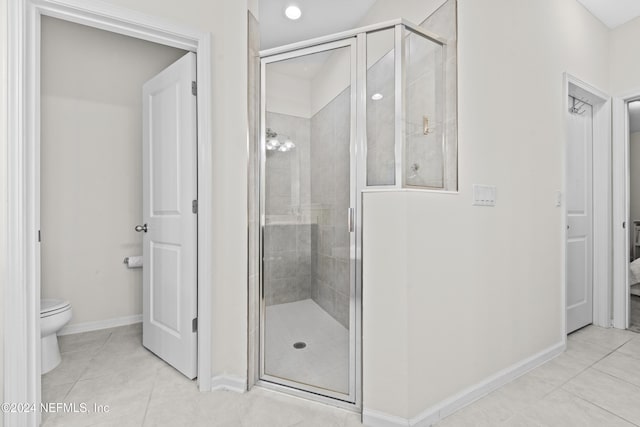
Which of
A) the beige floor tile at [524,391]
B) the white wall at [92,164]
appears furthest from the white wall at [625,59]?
the white wall at [92,164]

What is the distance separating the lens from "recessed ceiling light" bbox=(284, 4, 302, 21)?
2584mm

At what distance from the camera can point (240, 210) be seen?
71.7 inches

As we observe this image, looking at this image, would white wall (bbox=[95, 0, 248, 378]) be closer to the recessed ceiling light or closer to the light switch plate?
the recessed ceiling light

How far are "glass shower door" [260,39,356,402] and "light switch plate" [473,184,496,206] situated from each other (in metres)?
0.75

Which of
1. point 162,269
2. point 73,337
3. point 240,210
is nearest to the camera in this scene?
point 240,210

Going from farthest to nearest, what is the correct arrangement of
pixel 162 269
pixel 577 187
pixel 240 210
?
pixel 577 187
pixel 162 269
pixel 240 210

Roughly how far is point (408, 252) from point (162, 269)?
1.66 m

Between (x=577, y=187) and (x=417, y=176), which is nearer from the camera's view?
(x=417, y=176)

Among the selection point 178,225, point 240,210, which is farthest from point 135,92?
point 240,210

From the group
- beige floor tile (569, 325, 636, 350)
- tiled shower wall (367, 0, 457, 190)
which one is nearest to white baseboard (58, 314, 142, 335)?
tiled shower wall (367, 0, 457, 190)

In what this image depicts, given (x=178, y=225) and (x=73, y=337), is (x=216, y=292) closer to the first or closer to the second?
(x=178, y=225)

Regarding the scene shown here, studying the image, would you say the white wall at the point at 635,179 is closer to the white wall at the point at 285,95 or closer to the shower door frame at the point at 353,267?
the shower door frame at the point at 353,267

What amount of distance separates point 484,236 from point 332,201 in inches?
36.1

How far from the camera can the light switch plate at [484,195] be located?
5.75 ft
